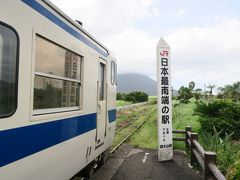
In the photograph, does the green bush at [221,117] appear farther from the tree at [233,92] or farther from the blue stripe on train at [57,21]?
the tree at [233,92]

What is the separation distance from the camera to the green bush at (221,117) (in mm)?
12172

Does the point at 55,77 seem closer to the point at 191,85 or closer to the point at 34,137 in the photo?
the point at 34,137

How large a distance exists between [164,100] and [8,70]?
6657 mm

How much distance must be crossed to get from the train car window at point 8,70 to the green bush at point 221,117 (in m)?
9.93

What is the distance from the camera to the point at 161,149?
30.5 ft

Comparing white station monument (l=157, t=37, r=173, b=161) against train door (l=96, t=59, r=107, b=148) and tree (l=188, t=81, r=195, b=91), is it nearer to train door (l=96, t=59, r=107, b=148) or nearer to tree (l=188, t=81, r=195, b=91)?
train door (l=96, t=59, r=107, b=148)

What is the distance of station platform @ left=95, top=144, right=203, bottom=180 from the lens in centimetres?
758

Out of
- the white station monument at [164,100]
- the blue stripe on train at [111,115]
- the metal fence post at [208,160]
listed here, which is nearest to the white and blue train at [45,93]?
the blue stripe on train at [111,115]

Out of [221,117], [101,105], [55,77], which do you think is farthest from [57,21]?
[221,117]

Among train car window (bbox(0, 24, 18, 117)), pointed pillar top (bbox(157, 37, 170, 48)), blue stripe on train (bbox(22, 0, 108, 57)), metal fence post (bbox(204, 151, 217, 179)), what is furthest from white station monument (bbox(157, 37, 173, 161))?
train car window (bbox(0, 24, 18, 117))

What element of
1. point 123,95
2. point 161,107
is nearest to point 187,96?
point 123,95

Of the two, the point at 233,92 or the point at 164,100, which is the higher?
the point at 233,92

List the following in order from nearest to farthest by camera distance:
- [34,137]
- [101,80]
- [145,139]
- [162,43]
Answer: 1. [34,137]
2. [101,80]
3. [162,43]
4. [145,139]

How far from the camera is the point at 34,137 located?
149 inches
